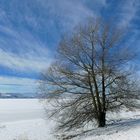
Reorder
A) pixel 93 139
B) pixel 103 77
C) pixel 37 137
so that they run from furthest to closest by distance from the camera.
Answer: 1. pixel 37 137
2. pixel 103 77
3. pixel 93 139

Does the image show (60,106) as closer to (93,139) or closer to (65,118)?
(65,118)

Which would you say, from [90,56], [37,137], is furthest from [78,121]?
[37,137]

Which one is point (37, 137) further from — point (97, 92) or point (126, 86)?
point (126, 86)

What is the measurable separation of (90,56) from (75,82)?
2199mm

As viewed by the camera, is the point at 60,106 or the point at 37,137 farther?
the point at 37,137

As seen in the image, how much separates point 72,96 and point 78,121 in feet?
6.24

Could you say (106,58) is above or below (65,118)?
above

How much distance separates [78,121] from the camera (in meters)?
18.0

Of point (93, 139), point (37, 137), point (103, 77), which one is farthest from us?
point (37, 137)

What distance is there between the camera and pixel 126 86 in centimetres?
1762

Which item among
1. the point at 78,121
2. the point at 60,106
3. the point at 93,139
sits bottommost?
the point at 93,139

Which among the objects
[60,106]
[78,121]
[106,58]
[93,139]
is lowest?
[93,139]

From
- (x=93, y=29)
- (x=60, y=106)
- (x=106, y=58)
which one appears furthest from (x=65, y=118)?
(x=93, y=29)

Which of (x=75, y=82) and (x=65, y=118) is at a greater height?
(x=75, y=82)
